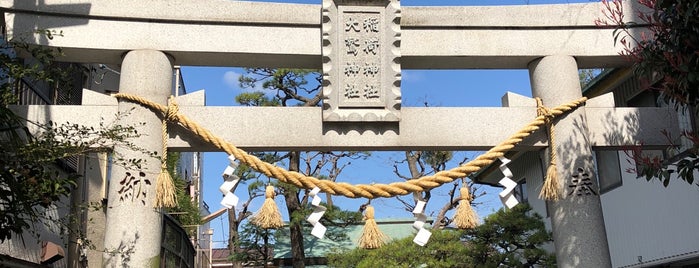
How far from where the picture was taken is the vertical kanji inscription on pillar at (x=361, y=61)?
6254 mm

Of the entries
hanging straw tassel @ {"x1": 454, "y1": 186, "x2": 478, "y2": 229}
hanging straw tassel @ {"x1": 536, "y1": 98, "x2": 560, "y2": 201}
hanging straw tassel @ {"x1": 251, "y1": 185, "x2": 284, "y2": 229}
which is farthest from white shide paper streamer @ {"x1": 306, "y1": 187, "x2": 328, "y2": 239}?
hanging straw tassel @ {"x1": 536, "y1": 98, "x2": 560, "y2": 201}

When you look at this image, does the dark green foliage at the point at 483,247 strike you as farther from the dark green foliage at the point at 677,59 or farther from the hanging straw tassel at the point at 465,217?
the dark green foliage at the point at 677,59

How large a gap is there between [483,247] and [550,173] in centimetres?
489

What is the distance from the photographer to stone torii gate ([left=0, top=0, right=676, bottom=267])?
6.11 meters

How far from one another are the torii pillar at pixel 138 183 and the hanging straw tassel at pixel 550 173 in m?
3.61

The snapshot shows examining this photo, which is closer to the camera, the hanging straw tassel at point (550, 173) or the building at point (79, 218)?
the hanging straw tassel at point (550, 173)

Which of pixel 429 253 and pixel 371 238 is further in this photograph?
pixel 429 253

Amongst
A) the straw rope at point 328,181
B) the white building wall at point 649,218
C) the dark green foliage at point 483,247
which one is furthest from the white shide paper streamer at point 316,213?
the white building wall at point 649,218

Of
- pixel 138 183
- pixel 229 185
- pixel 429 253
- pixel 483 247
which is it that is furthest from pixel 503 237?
pixel 138 183

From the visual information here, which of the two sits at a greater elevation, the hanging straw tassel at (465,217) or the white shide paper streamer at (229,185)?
the white shide paper streamer at (229,185)

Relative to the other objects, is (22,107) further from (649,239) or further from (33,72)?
(649,239)

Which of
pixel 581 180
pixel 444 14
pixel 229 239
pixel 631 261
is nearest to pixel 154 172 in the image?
pixel 444 14

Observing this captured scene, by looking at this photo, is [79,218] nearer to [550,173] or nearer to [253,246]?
[550,173]

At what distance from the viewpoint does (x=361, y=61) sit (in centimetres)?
639
